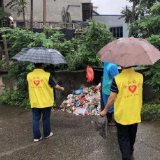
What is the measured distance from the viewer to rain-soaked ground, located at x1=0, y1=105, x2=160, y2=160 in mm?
3311

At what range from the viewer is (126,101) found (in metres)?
2.69

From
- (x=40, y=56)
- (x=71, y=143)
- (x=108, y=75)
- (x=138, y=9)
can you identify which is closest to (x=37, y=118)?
(x=71, y=143)

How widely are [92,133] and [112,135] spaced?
1.29 feet

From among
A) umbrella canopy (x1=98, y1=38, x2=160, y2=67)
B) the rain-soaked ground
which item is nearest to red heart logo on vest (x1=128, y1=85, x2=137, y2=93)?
umbrella canopy (x1=98, y1=38, x2=160, y2=67)

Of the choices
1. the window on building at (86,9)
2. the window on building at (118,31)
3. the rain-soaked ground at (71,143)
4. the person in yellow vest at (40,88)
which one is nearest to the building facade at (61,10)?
the window on building at (86,9)

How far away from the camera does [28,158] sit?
10.8 ft

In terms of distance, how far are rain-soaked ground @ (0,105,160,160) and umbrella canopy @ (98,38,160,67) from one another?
1577mm

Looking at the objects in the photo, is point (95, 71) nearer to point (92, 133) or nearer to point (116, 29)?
point (92, 133)

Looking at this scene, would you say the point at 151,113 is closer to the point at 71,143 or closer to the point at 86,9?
the point at 71,143

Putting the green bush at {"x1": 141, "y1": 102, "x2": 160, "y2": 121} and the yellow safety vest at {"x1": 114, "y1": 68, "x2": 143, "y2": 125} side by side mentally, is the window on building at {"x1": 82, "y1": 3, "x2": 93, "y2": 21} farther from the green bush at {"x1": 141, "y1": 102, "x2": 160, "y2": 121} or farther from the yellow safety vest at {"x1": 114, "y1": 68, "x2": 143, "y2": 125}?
the yellow safety vest at {"x1": 114, "y1": 68, "x2": 143, "y2": 125}

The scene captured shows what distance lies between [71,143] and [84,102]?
2.13m

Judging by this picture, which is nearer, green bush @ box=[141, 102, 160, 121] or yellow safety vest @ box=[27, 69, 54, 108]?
yellow safety vest @ box=[27, 69, 54, 108]

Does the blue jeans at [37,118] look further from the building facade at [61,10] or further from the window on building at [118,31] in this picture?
the window on building at [118,31]

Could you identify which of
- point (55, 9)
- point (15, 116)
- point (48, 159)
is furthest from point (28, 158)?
point (55, 9)
